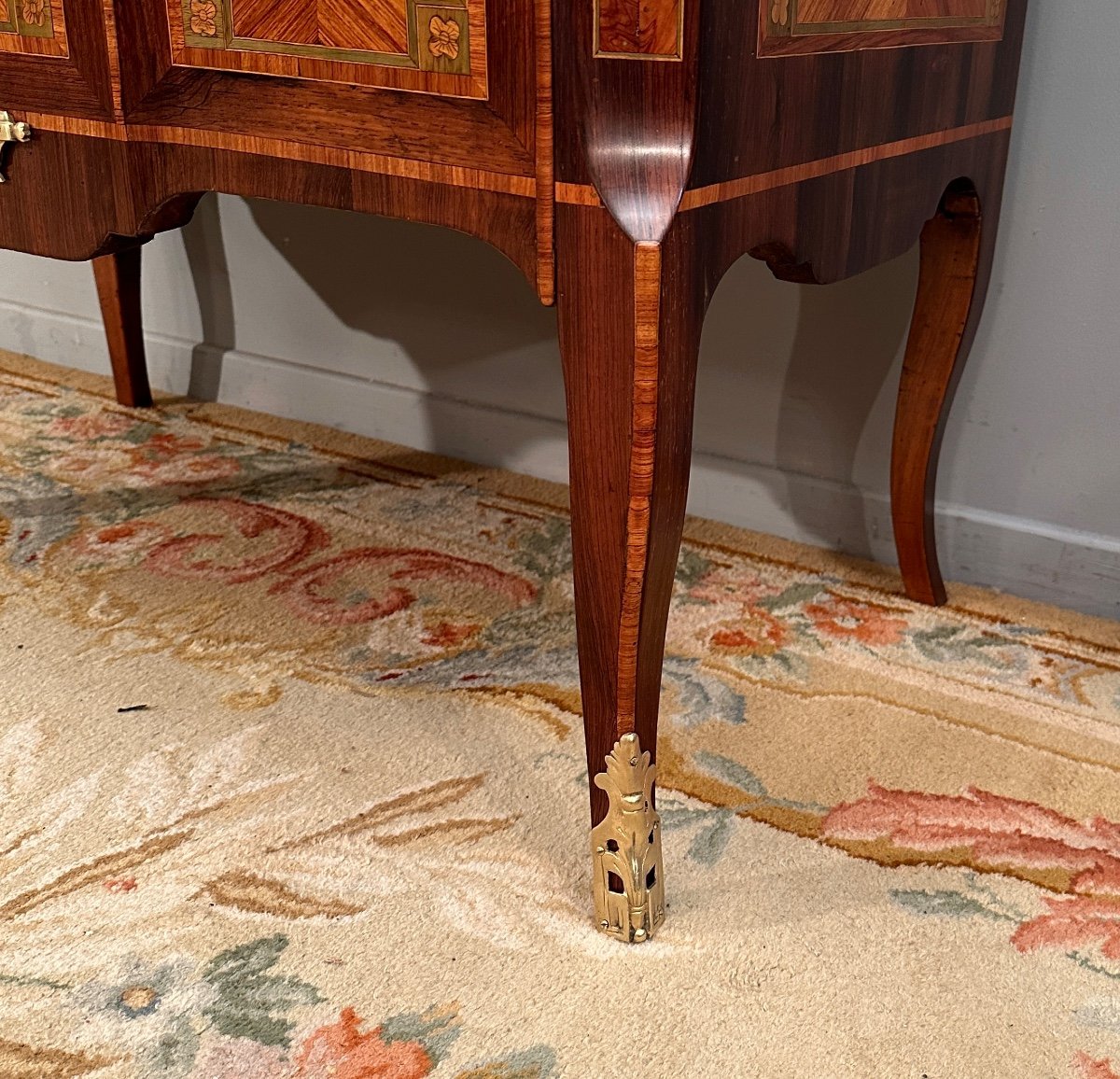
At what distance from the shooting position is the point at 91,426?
1.55 metres

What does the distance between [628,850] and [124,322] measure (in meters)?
1.12

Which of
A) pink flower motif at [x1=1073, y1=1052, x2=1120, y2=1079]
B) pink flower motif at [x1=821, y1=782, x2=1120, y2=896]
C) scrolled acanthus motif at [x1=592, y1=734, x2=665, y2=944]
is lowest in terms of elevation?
pink flower motif at [x1=821, y1=782, x2=1120, y2=896]

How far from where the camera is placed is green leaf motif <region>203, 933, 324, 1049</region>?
64 centimetres

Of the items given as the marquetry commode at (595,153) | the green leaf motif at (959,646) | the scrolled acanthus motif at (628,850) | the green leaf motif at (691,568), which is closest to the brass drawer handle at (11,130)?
the marquetry commode at (595,153)

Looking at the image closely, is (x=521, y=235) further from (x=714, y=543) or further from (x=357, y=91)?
(x=714, y=543)

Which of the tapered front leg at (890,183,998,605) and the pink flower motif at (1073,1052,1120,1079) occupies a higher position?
the tapered front leg at (890,183,998,605)

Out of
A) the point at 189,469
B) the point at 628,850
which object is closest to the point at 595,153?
the point at 628,850

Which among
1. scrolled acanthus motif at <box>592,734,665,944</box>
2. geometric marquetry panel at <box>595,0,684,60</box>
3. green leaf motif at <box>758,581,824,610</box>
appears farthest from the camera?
green leaf motif at <box>758,581,824,610</box>

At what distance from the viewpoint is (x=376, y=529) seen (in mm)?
1268

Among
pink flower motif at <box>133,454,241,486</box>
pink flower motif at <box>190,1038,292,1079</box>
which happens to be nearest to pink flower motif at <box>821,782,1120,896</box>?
pink flower motif at <box>190,1038,292,1079</box>

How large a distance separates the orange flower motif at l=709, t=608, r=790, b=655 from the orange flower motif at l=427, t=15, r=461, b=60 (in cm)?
57

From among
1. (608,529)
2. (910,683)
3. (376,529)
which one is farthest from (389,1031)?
(376,529)

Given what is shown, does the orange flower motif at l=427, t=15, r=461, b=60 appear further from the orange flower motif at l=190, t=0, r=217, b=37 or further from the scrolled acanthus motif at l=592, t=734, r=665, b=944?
the scrolled acanthus motif at l=592, t=734, r=665, b=944

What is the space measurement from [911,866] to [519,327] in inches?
30.8
